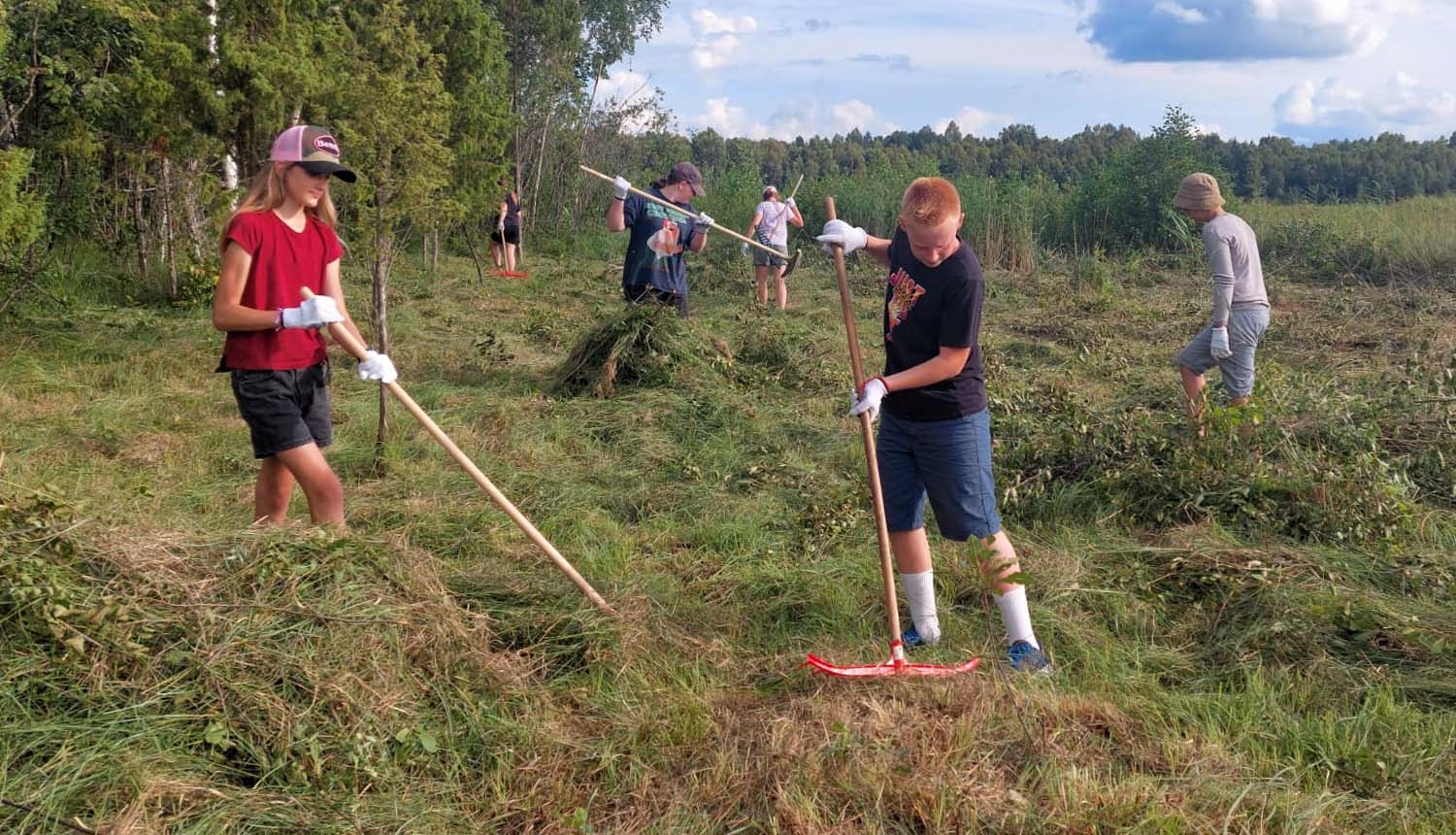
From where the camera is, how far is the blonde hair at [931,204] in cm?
296

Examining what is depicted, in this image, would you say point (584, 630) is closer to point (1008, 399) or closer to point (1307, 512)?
point (1307, 512)

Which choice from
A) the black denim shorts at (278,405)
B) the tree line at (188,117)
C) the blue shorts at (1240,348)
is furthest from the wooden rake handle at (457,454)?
the blue shorts at (1240,348)

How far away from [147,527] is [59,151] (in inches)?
247

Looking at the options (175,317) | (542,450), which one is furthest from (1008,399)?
(175,317)

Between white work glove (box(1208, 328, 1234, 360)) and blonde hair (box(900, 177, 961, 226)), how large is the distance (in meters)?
2.86

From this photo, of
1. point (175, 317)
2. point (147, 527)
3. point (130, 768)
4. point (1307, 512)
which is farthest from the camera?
point (175, 317)

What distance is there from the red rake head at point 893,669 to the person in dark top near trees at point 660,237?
4.15 m

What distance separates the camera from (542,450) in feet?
18.0

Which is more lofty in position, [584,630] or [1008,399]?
[1008,399]

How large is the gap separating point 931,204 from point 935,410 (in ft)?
2.08

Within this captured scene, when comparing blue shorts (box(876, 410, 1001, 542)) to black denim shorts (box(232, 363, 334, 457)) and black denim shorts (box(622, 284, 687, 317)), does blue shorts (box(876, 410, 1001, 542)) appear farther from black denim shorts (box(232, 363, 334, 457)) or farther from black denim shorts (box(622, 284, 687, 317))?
black denim shorts (box(622, 284, 687, 317))

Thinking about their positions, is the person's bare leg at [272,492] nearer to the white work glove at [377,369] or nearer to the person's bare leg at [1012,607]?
the white work glove at [377,369]

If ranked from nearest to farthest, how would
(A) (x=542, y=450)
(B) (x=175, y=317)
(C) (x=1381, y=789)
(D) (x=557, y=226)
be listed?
(C) (x=1381, y=789), (A) (x=542, y=450), (B) (x=175, y=317), (D) (x=557, y=226)

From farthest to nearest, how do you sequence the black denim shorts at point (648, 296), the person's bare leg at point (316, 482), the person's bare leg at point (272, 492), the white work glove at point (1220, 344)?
1. the black denim shorts at point (648, 296)
2. the white work glove at point (1220, 344)
3. the person's bare leg at point (272, 492)
4. the person's bare leg at point (316, 482)
